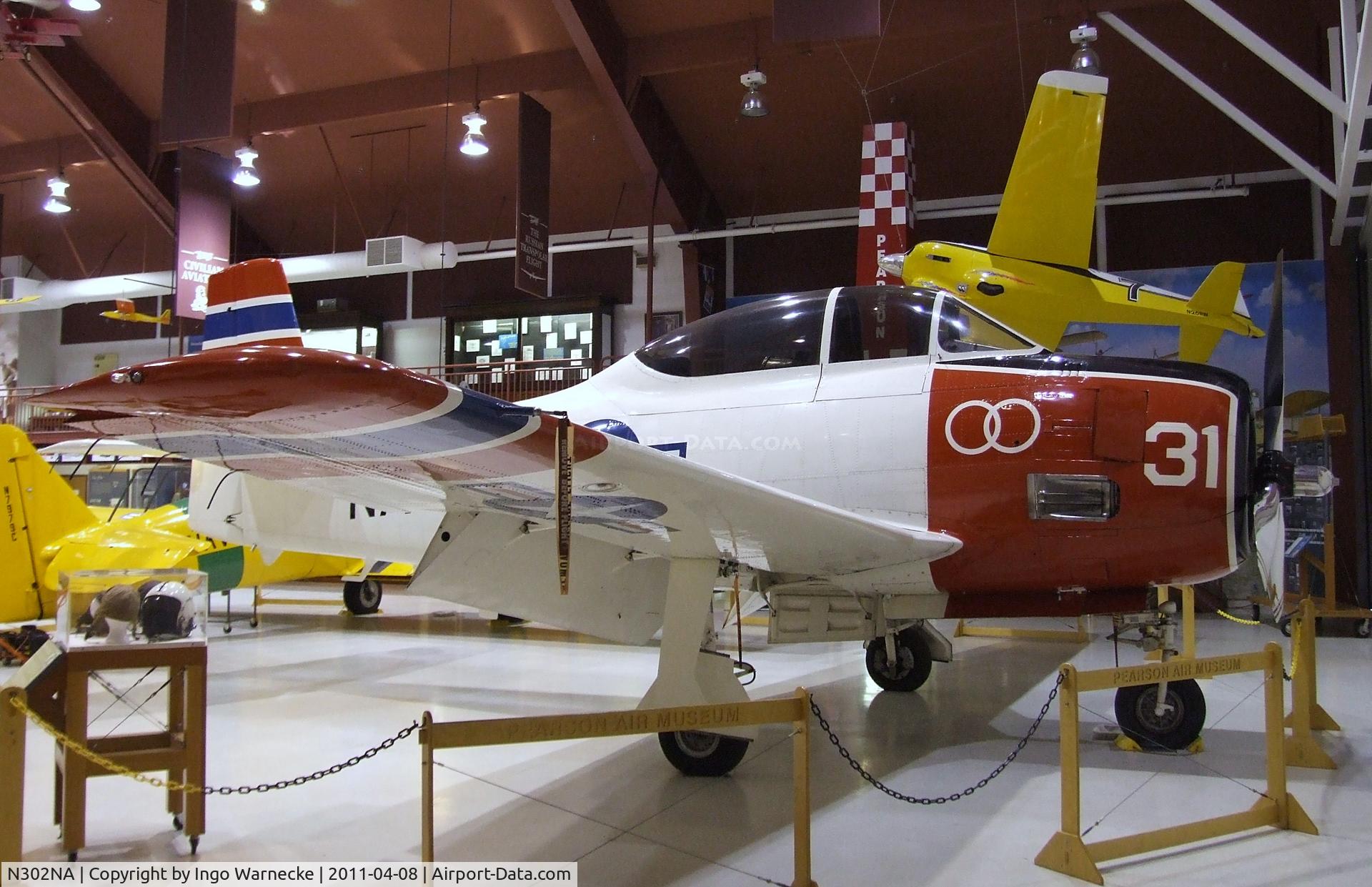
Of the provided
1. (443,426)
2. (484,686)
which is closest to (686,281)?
(484,686)

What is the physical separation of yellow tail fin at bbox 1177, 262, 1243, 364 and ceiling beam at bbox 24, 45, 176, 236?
14470mm

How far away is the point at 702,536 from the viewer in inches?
133

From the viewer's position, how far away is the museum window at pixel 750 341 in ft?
13.9

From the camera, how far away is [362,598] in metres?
9.93

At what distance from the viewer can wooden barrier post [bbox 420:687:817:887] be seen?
7.32 ft

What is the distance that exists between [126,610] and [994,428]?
3405mm

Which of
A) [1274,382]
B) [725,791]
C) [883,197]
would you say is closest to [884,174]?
[883,197]

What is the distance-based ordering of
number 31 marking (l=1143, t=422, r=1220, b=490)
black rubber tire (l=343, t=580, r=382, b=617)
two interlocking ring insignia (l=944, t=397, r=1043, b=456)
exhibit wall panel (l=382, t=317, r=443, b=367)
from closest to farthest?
number 31 marking (l=1143, t=422, r=1220, b=490) → two interlocking ring insignia (l=944, t=397, r=1043, b=456) → black rubber tire (l=343, t=580, r=382, b=617) → exhibit wall panel (l=382, t=317, r=443, b=367)

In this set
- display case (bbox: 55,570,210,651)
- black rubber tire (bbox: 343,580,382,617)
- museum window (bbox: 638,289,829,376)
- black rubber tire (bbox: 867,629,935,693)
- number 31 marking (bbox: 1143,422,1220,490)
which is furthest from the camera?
black rubber tire (bbox: 343,580,382,617)

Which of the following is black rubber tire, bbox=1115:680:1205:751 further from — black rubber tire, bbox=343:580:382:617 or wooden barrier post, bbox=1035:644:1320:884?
black rubber tire, bbox=343:580:382:617

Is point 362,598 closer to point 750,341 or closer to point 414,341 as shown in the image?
point 414,341

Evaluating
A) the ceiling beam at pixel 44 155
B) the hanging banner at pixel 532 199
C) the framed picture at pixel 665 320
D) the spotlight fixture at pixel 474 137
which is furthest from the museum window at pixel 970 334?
the ceiling beam at pixel 44 155

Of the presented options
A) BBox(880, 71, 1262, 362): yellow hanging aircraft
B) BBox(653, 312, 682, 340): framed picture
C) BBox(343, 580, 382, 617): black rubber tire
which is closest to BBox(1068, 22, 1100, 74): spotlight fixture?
BBox(880, 71, 1262, 362): yellow hanging aircraft

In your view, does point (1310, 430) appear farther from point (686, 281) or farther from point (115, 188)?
point (115, 188)
